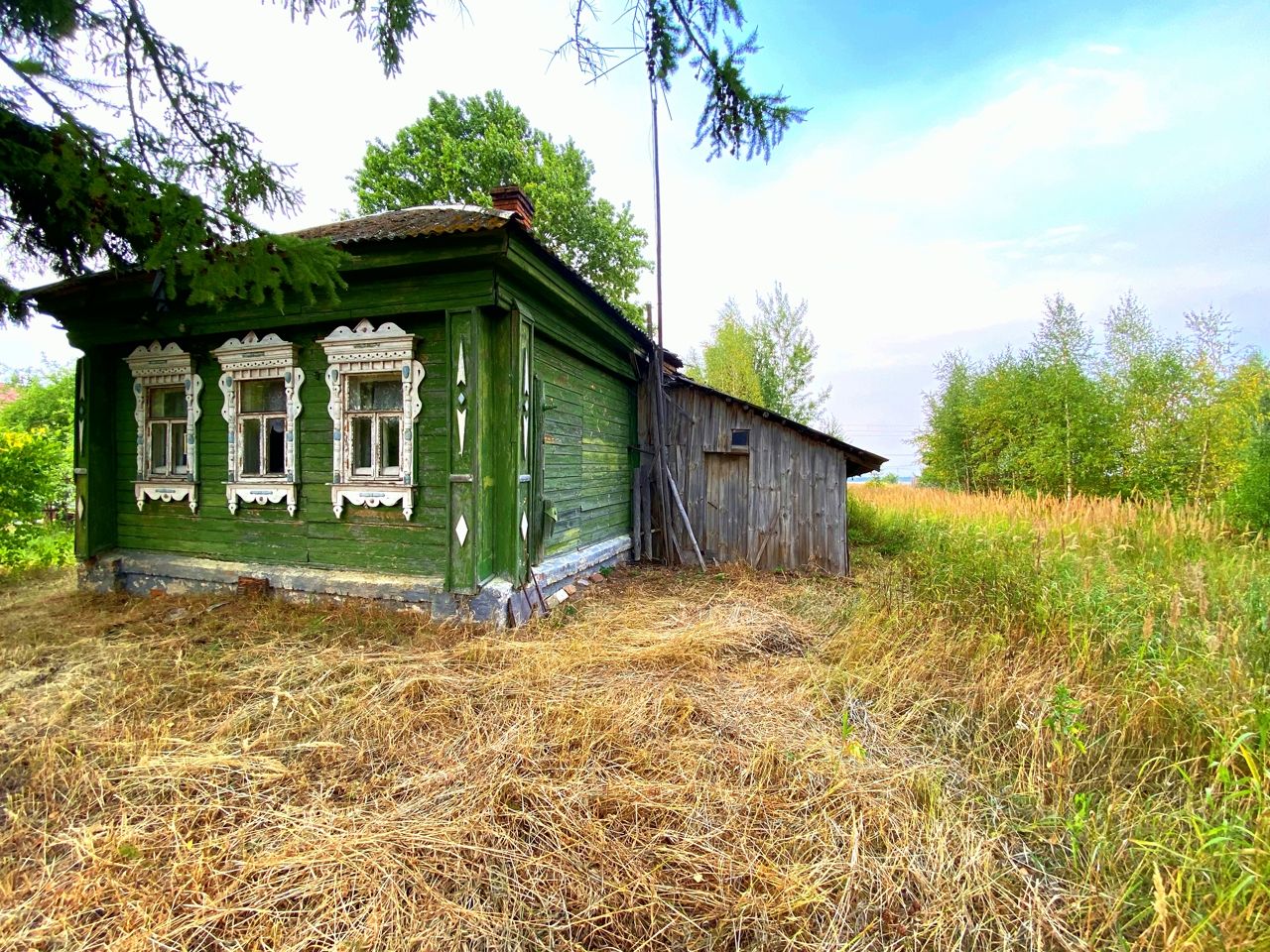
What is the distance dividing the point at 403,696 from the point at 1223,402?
14458mm

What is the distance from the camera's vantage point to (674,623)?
17.5 feet

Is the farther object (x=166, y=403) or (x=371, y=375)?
(x=166, y=403)

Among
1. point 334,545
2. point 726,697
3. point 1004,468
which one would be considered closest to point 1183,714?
point 726,697

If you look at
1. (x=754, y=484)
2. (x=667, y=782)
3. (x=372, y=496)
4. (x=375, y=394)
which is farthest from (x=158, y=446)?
(x=754, y=484)

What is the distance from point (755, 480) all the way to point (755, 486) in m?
0.10

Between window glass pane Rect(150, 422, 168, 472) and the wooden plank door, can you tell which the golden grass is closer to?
window glass pane Rect(150, 422, 168, 472)

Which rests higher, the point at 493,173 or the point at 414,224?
the point at 493,173

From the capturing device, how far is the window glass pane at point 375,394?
5.42 meters

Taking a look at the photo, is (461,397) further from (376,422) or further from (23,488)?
(23,488)

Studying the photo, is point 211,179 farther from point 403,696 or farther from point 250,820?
point 250,820

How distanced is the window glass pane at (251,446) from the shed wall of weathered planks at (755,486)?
6.02 metres

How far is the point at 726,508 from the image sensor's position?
890 centimetres

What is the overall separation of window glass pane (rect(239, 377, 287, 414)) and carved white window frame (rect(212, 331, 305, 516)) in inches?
2.3

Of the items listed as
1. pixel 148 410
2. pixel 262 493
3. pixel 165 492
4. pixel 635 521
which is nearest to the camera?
pixel 262 493
